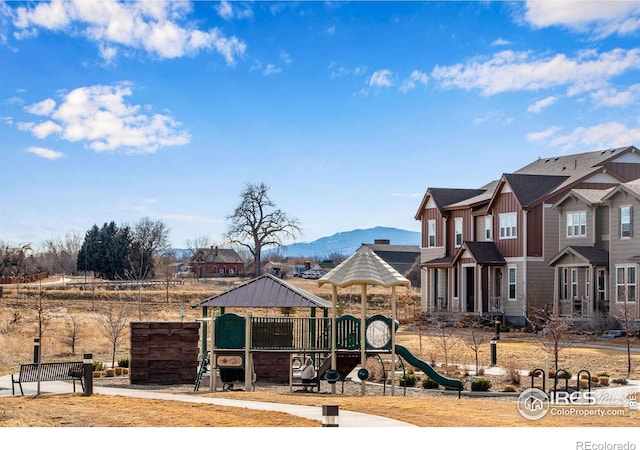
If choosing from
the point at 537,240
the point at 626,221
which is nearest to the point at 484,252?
the point at 537,240

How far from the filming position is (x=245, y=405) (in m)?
16.4

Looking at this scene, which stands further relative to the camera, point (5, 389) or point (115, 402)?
point (5, 389)

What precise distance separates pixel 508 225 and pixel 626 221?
861 cm

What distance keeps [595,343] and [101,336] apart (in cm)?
2020

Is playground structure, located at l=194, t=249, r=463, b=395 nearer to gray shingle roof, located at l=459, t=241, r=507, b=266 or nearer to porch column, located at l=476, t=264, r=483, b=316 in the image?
gray shingle roof, located at l=459, t=241, r=507, b=266

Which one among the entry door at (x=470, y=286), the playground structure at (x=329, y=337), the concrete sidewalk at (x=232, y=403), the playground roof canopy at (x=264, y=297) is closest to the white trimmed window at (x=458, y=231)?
the entry door at (x=470, y=286)

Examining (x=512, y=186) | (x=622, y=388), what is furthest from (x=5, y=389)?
(x=512, y=186)

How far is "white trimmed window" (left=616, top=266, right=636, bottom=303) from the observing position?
35625mm

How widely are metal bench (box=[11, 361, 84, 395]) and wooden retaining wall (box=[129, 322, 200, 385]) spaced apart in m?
3.51

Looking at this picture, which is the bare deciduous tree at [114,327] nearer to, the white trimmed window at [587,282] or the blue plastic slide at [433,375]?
the blue plastic slide at [433,375]

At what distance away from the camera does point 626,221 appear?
3603 centimetres

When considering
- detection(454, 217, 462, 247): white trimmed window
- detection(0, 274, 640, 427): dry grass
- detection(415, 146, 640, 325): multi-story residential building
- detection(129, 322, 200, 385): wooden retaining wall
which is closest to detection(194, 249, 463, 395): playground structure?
detection(129, 322, 200, 385): wooden retaining wall

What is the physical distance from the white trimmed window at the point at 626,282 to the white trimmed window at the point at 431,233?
1561 cm
